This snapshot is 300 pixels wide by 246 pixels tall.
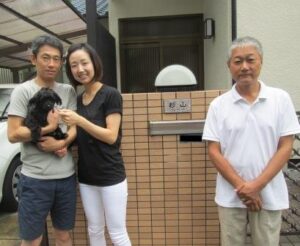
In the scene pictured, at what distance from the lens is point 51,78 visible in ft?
7.61

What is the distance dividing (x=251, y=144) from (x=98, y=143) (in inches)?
37.5

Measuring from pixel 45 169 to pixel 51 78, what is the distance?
0.59 meters

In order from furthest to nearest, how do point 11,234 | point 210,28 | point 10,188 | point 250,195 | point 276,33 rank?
point 210,28 < point 276,33 < point 10,188 < point 11,234 < point 250,195

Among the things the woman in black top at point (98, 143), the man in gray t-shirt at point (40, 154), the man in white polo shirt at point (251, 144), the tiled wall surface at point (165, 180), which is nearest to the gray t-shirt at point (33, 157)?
the man in gray t-shirt at point (40, 154)

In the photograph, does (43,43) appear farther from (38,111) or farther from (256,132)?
(256,132)

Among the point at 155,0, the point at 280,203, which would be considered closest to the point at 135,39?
the point at 155,0

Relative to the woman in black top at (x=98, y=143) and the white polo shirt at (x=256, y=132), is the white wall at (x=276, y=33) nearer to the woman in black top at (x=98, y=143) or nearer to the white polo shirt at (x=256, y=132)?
the white polo shirt at (x=256, y=132)

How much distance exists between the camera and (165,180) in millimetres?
2951

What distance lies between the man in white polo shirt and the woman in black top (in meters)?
0.61

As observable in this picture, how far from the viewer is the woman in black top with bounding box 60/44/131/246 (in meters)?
2.25

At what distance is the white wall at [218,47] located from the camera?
5.23 metres

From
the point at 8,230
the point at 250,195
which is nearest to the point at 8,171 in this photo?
the point at 8,230

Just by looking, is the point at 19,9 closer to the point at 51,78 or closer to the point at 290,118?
the point at 51,78

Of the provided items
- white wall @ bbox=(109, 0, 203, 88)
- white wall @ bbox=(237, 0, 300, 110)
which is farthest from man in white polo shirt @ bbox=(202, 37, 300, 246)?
white wall @ bbox=(109, 0, 203, 88)
